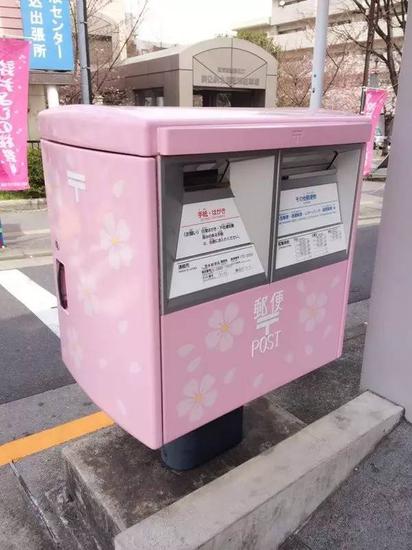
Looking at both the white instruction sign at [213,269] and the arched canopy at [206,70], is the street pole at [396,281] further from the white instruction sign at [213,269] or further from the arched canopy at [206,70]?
the arched canopy at [206,70]

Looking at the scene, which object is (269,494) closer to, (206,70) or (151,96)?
(206,70)

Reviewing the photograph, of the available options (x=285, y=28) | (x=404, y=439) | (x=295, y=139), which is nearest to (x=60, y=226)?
(x=295, y=139)

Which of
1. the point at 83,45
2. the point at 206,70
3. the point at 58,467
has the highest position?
the point at 206,70

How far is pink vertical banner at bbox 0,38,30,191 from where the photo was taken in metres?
6.61

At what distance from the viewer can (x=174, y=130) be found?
1.32 metres

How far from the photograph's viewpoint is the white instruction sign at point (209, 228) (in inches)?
58.6

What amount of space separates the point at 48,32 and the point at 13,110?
3198 mm

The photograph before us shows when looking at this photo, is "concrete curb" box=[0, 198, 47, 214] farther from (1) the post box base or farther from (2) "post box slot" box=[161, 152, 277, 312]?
(2) "post box slot" box=[161, 152, 277, 312]

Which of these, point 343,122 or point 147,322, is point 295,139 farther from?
point 147,322

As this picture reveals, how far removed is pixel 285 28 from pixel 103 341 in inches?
1981

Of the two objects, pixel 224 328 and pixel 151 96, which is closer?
pixel 224 328

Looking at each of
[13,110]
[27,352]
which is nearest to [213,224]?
[27,352]

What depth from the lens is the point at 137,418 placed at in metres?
1.67

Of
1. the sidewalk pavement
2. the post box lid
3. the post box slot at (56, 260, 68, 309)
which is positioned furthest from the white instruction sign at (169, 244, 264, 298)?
the sidewalk pavement
